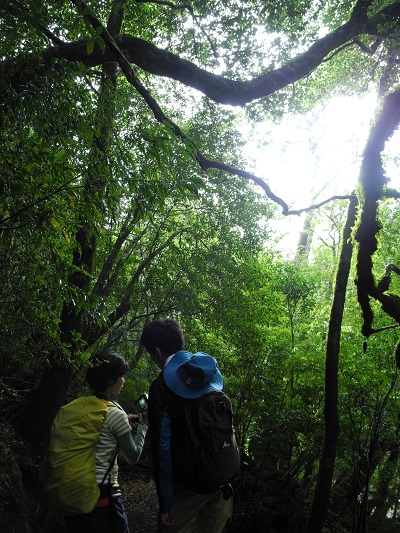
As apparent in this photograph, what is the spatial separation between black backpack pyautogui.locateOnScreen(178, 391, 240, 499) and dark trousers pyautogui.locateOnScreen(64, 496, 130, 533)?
61cm

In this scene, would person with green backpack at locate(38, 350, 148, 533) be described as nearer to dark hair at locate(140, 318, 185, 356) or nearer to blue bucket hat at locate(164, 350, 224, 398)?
dark hair at locate(140, 318, 185, 356)

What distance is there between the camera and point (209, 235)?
30.7ft

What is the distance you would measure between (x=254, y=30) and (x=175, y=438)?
798 centimetres

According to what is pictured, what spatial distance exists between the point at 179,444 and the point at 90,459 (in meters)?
0.60

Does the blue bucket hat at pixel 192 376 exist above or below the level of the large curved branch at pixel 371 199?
below

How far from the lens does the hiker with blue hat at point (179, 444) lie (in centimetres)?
226

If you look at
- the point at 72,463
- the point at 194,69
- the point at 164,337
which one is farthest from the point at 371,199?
the point at 72,463

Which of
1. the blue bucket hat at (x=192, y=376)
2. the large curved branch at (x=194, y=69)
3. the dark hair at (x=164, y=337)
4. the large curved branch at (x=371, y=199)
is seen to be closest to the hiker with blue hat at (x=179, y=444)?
the blue bucket hat at (x=192, y=376)

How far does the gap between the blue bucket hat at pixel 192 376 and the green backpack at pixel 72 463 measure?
0.56 m

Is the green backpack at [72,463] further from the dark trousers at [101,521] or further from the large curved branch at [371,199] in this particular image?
the large curved branch at [371,199]

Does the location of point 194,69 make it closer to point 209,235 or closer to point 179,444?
point 179,444

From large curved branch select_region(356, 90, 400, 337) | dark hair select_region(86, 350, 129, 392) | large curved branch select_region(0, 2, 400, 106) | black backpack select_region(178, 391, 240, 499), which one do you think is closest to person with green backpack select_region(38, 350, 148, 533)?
dark hair select_region(86, 350, 129, 392)

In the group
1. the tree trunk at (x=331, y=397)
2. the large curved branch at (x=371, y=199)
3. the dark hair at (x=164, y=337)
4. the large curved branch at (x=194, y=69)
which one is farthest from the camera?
the tree trunk at (x=331, y=397)

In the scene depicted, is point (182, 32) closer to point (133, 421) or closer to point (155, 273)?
point (155, 273)
